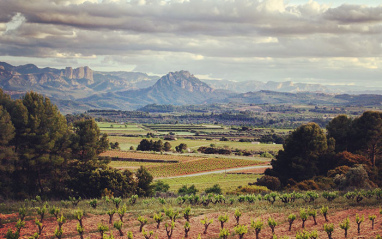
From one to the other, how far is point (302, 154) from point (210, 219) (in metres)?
40.0

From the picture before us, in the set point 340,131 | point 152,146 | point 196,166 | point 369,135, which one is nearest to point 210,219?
point 369,135

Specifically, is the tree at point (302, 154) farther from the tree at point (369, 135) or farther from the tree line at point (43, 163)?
the tree line at point (43, 163)

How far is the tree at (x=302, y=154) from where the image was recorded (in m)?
55.9

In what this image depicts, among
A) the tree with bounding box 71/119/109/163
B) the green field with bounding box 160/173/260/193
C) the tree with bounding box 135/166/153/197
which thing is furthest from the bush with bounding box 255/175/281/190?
the tree with bounding box 71/119/109/163

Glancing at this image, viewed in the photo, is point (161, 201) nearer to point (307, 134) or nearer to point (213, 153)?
point (307, 134)

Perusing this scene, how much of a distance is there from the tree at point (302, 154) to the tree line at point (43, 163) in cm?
2419

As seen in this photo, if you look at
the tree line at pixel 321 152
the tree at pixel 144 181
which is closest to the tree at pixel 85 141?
the tree at pixel 144 181

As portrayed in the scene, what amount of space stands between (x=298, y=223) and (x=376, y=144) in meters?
45.3

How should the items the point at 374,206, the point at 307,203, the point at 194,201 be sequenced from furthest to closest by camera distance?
the point at 194,201 < the point at 307,203 < the point at 374,206

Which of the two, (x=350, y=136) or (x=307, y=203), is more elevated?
(x=350, y=136)

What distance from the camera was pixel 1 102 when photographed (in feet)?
155

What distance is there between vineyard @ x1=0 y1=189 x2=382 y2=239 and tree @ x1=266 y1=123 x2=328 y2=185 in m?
27.2

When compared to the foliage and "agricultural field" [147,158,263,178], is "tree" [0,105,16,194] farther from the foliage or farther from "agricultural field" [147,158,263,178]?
the foliage

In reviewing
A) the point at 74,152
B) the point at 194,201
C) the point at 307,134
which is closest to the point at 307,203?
the point at 194,201
